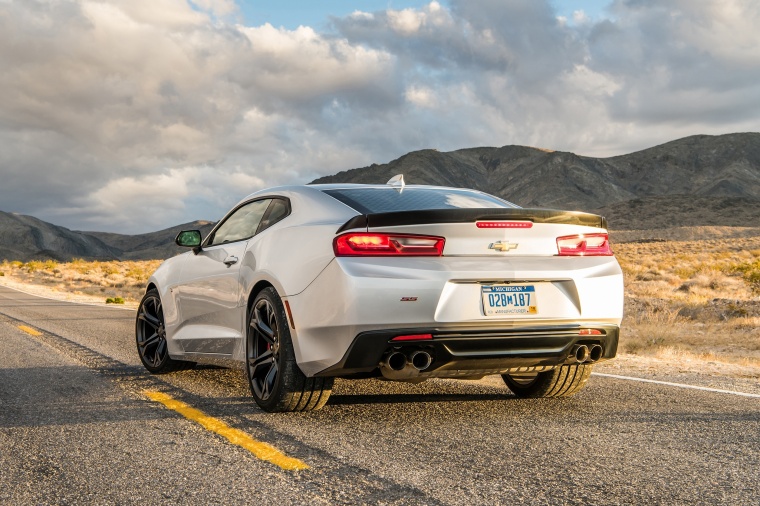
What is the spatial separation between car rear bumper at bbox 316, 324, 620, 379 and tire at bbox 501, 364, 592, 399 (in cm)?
78

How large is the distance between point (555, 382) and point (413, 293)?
1826 millimetres

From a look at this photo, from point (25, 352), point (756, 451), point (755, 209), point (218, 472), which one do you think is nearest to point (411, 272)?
point (218, 472)

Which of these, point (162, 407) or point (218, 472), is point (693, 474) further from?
point (162, 407)

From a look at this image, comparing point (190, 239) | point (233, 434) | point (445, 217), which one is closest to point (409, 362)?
point (445, 217)

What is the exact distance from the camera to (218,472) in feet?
12.8

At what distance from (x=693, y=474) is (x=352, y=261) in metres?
2.13

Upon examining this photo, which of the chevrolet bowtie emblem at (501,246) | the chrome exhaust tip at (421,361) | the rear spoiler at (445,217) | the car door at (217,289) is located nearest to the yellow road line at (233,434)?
the car door at (217,289)

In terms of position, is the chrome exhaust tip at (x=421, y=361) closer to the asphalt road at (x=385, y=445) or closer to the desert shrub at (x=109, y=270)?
the asphalt road at (x=385, y=445)

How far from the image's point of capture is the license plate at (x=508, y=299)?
478cm

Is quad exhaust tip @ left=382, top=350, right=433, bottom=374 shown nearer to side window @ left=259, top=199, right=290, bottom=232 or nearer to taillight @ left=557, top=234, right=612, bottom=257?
taillight @ left=557, top=234, right=612, bottom=257

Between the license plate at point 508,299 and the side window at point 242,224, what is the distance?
6.91 ft

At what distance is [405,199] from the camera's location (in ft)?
18.0

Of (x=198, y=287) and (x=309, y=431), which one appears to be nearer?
(x=309, y=431)

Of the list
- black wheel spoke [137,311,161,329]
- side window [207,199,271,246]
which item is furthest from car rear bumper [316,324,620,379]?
black wheel spoke [137,311,161,329]
